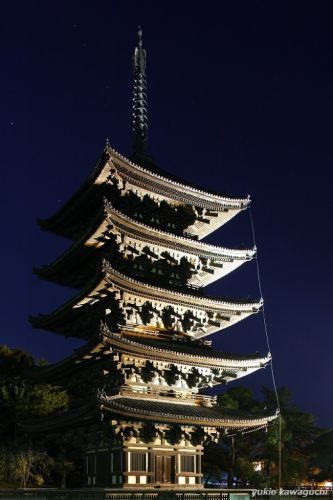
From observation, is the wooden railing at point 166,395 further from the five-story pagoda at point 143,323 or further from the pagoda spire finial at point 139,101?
the pagoda spire finial at point 139,101

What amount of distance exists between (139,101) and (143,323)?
21046 mm

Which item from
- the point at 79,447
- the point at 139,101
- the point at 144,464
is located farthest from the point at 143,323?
the point at 139,101

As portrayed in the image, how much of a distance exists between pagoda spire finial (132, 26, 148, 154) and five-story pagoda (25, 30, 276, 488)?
2.03 meters

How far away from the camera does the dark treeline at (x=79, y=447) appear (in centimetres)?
4925

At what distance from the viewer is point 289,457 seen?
211 ft

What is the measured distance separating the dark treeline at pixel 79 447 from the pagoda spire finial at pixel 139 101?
19.7 m

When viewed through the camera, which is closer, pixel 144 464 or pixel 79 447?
pixel 144 464

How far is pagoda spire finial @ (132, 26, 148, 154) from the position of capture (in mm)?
47562

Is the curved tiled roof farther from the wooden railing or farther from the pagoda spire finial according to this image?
the pagoda spire finial

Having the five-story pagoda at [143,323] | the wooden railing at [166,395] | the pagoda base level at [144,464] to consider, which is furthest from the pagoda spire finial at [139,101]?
the pagoda base level at [144,464]

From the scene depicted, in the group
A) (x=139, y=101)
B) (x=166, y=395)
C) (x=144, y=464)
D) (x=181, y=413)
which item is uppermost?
(x=139, y=101)

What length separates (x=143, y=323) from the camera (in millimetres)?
37844

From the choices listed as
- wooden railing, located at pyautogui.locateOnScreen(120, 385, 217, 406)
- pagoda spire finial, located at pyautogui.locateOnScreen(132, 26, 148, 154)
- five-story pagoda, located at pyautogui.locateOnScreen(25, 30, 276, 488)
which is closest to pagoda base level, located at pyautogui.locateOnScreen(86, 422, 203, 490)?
five-story pagoda, located at pyautogui.locateOnScreen(25, 30, 276, 488)

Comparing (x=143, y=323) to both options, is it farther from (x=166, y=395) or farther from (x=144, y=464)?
(x=144, y=464)
